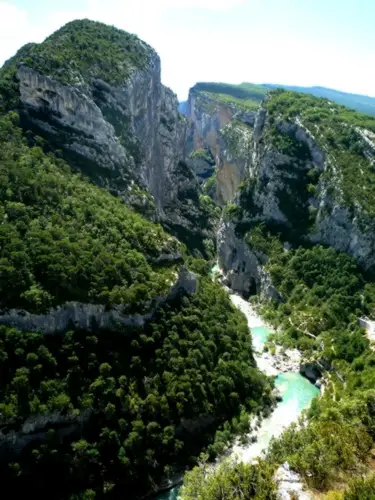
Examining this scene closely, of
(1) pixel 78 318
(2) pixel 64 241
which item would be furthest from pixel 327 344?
(2) pixel 64 241

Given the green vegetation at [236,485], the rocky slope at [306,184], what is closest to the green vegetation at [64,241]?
the green vegetation at [236,485]

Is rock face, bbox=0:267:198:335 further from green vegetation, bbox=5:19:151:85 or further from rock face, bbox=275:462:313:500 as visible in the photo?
green vegetation, bbox=5:19:151:85

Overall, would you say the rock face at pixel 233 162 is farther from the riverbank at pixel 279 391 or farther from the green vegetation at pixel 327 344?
the riverbank at pixel 279 391

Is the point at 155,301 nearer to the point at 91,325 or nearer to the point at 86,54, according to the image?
the point at 91,325

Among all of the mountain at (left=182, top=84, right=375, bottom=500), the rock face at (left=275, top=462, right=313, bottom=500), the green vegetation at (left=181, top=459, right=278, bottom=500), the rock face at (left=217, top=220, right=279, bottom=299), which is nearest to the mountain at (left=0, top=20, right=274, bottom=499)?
the mountain at (left=182, top=84, right=375, bottom=500)

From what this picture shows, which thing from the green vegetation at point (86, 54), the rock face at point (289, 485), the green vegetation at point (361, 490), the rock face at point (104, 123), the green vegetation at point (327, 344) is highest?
the green vegetation at point (86, 54)

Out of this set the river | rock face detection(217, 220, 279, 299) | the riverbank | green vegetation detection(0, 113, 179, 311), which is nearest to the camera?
green vegetation detection(0, 113, 179, 311)
